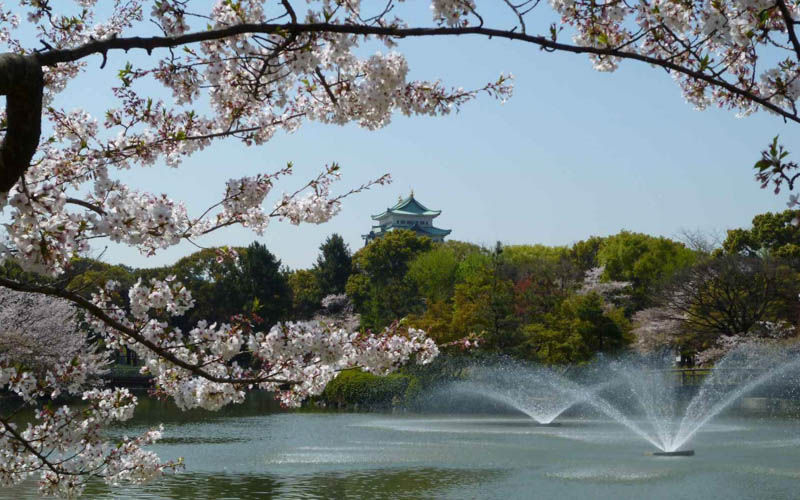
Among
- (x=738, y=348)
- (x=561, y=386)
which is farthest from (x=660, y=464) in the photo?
(x=738, y=348)

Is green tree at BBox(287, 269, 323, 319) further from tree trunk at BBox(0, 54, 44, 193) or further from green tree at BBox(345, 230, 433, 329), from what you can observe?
tree trunk at BBox(0, 54, 44, 193)

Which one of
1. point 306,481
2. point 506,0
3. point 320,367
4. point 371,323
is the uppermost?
point 371,323

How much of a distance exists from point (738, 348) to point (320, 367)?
28.6 m

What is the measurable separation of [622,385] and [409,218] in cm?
6854

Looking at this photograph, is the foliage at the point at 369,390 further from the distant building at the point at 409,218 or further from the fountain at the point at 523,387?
the distant building at the point at 409,218

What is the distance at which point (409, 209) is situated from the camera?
98625mm

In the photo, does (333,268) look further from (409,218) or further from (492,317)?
(409,218)

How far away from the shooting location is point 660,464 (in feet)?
45.0

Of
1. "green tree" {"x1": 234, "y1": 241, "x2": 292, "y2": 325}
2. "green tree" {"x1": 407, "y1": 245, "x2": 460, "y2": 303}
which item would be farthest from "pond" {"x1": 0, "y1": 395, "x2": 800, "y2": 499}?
"green tree" {"x1": 234, "y1": 241, "x2": 292, "y2": 325}

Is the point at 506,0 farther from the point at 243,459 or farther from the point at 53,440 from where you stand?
the point at 243,459

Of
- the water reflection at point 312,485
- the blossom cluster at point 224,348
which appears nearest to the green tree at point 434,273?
the water reflection at point 312,485

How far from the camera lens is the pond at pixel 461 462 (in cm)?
1145

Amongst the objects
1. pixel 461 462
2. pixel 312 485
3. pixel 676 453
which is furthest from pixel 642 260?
pixel 312 485

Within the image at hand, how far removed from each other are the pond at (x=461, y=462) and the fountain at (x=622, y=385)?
3.68 metres
